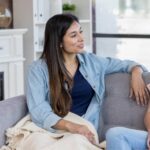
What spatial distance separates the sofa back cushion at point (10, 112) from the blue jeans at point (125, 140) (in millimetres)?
593

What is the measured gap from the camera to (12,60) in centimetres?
353

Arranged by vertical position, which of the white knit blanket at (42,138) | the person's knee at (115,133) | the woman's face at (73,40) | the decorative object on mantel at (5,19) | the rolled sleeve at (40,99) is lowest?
the white knit blanket at (42,138)

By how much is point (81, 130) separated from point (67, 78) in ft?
1.10

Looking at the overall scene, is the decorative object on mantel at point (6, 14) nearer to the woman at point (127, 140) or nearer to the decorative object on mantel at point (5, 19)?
the decorative object on mantel at point (5, 19)

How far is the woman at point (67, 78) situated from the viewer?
6.74 feet

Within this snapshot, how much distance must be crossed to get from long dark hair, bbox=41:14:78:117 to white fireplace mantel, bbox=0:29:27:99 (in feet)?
4.51

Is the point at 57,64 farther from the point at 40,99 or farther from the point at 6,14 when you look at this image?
the point at 6,14

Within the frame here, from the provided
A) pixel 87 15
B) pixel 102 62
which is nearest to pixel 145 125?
pixel 102 62

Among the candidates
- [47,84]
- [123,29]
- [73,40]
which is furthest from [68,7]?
[47,84]

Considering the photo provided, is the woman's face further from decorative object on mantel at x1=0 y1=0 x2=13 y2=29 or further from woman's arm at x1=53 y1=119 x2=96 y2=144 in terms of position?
decorative object on mantel at x1=0 y1=0 x2=13 y2=29

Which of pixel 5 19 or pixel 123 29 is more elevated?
pixel 5 19

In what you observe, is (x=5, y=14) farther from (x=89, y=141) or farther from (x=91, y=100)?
(x=89, y=141)

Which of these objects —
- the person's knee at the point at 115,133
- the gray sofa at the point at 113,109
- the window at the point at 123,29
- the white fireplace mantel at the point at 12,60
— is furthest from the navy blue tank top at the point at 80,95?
the window at the point at 123,29

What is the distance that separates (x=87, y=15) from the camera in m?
4.55
